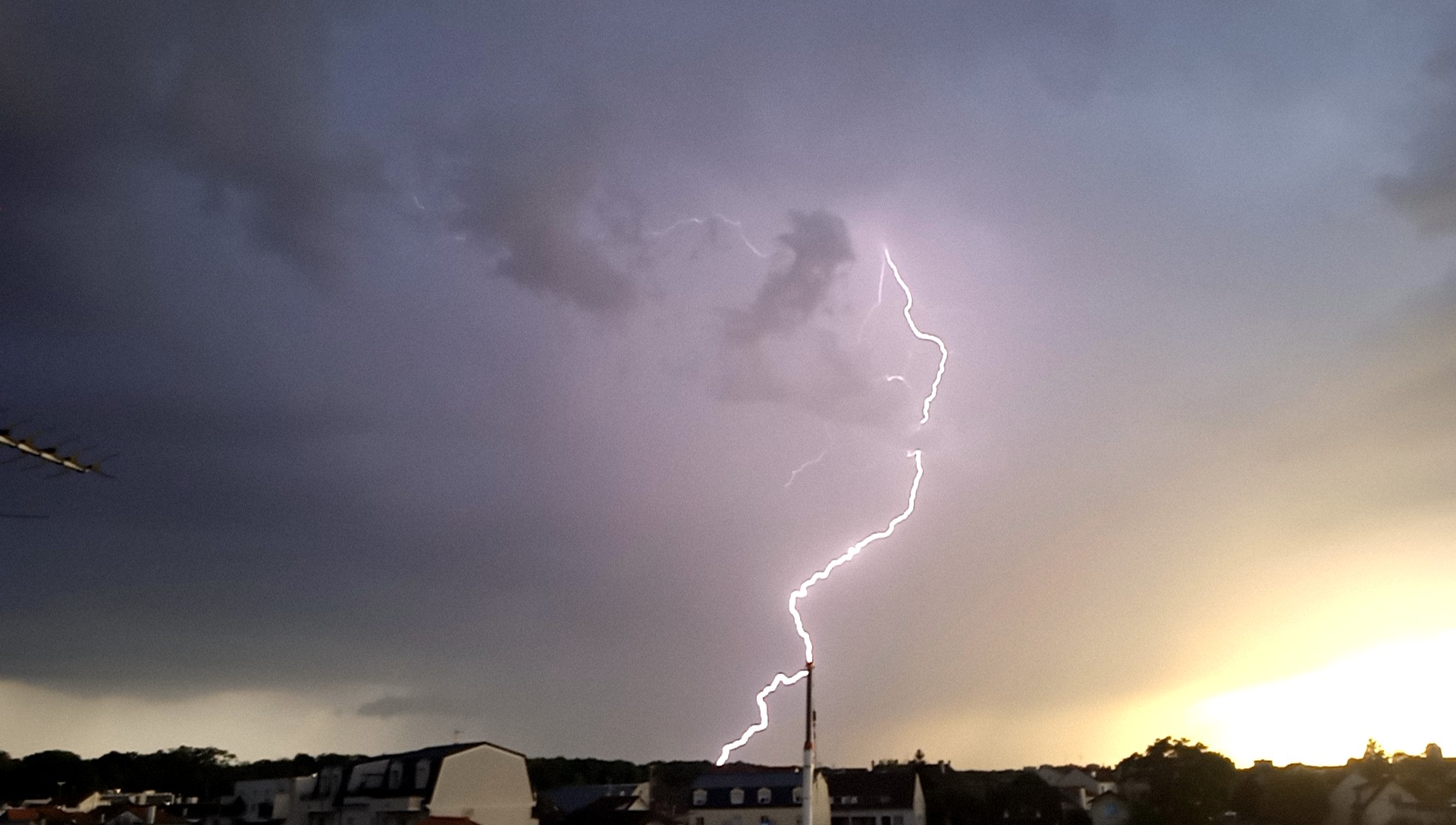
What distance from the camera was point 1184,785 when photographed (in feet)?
241

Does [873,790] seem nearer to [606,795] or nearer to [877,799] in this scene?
[877,799]

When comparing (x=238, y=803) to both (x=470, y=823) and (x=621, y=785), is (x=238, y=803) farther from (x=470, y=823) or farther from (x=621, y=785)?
(x=621, y=785)

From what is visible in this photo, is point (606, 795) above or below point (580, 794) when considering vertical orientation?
below

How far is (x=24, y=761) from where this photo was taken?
128500 mm

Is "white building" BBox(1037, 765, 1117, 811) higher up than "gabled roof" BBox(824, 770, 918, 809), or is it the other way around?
"white building" BBox(1037, 765, 1117, 811)

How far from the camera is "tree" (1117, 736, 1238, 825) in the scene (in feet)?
240

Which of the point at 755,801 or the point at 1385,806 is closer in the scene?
the point at 1385,806

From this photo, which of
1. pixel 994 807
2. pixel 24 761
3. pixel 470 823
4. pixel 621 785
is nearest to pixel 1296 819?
pixel 994 807

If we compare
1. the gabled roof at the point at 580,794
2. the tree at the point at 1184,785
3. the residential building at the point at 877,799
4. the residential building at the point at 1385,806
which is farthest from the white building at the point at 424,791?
the residential building at the point at 1385,806

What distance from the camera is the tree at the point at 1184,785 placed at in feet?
240

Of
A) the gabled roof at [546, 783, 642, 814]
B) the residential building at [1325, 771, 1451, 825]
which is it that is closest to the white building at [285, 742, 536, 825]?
the gabled roof at [546, 783, 642, 814]

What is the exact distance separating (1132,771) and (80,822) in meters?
73.0

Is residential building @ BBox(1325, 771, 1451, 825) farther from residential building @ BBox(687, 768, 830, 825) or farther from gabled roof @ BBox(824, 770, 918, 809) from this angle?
residential building @ BBox(687, 768, 830, 825)

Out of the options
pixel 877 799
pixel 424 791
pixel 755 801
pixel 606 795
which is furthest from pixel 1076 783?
pixel 424 791
